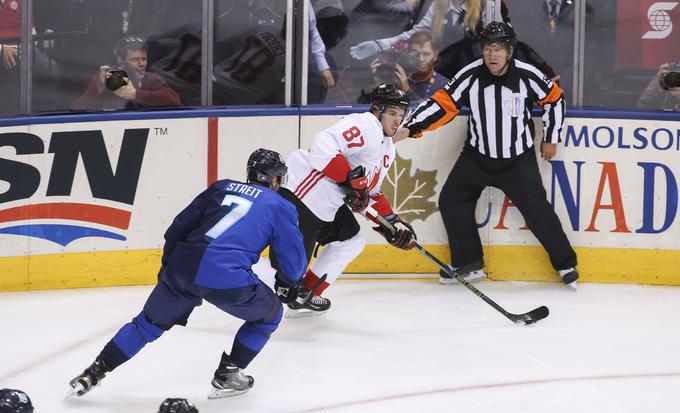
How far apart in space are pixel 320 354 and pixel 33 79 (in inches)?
78.5

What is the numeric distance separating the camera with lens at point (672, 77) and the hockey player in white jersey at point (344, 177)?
1.62 meters

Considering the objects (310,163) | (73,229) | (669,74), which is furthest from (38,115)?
(669,74)

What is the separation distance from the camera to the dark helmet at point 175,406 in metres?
3.32

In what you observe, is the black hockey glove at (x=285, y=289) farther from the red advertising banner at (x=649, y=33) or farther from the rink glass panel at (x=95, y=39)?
the red advertising banner at (x=649, y=33)

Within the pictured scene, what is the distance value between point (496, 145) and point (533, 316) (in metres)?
0.99

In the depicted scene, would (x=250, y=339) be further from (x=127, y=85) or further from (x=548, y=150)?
(x=548, y=150)

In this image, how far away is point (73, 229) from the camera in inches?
205

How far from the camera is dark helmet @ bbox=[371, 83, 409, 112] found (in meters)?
4.49

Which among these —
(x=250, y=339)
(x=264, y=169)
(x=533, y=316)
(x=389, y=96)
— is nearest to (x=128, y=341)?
(x=250, y=339)

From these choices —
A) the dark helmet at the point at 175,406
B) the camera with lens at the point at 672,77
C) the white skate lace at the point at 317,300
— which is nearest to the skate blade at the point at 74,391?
the dark helmet at the point at 175,406

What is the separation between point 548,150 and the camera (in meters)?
5.42

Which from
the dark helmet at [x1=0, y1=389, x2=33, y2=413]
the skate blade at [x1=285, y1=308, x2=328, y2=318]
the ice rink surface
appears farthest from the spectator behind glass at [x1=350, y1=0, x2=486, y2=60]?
the dark helmet at [x1=0, y1=389, x2=33, y2=413]

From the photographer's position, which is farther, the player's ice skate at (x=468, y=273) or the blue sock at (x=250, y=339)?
the player's ice skate at (x=468, y=273)

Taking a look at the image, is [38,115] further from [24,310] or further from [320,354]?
[320,354]
